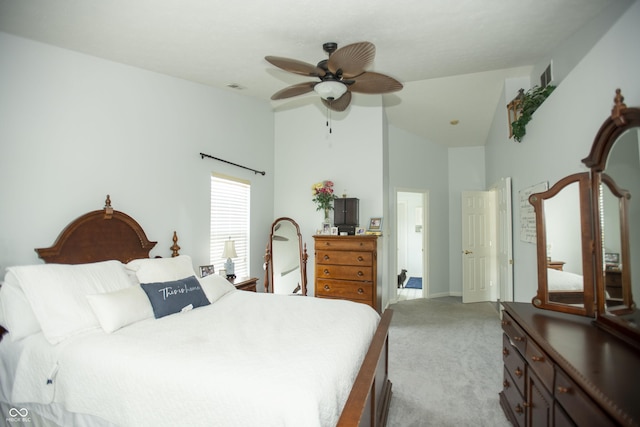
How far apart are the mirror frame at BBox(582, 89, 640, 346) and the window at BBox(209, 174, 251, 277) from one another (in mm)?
3549

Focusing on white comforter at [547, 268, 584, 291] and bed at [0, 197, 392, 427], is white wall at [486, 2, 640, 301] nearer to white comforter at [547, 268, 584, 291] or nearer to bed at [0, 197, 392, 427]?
white comforter at [547, 268, 584, 291]

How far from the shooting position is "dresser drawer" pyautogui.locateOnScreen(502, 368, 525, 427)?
1.95 metres

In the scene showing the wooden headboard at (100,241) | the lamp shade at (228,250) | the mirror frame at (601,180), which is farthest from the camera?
the lamp shade at (228,250)

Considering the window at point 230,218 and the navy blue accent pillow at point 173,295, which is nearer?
the navy blue accent pillow at point 173,295

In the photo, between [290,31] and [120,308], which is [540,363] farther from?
[290,31]

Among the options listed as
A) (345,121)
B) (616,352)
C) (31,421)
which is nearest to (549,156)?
(616,352)

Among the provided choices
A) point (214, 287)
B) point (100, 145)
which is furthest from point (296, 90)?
point (214, 287)

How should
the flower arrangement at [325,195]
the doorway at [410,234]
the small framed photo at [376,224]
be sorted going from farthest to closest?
the doorway at [410,234], the flower arrangement at [325,195], the small framed photo at [376,224]

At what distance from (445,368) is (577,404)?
2012 millimetres

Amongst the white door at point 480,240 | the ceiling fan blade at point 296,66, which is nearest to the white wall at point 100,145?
the ceiling fan blade at point 296,66

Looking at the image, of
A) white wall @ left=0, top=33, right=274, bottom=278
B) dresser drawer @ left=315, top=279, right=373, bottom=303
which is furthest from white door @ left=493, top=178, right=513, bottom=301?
white wall @ left=0, top=33, right=274, bottom=278

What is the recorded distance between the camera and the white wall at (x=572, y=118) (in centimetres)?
186

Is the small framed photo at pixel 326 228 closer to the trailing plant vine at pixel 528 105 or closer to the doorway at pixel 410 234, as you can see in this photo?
the trailing plant vine at pixel 528 105

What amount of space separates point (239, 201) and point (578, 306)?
12.3 feet
